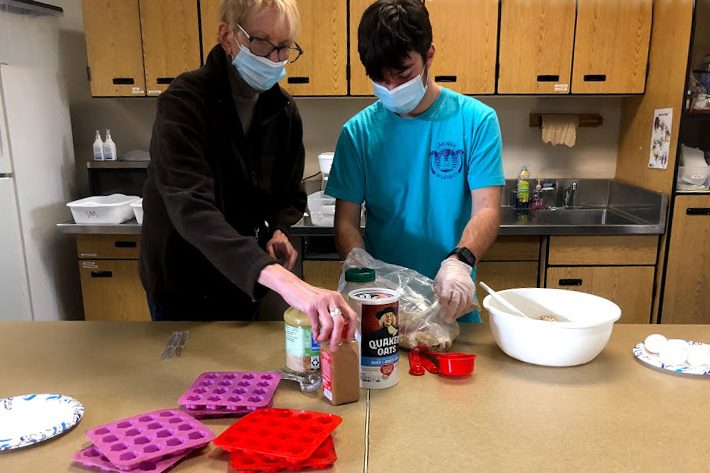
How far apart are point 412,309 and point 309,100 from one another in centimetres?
216

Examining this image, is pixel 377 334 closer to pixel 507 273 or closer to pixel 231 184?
pixel 231 184

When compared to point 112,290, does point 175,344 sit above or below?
above

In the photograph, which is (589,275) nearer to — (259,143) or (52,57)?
(259,143)

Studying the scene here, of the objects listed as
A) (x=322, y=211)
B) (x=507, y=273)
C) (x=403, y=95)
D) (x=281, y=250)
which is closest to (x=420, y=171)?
(x=403, y=95)

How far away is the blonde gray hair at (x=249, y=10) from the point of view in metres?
1.19

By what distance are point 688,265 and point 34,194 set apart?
3190mm

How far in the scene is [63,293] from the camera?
115 inches

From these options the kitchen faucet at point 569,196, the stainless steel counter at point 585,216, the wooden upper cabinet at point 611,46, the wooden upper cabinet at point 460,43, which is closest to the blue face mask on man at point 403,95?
the stainless steel counter at point 585,216

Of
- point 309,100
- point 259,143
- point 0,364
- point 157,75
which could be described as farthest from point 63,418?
point 309,100

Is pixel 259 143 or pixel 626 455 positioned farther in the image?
pixel 259 143

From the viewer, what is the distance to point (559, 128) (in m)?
2.97

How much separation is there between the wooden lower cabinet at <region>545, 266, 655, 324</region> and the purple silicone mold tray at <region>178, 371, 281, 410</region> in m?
1.93

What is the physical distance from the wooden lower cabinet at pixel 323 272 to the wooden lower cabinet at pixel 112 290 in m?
0.87

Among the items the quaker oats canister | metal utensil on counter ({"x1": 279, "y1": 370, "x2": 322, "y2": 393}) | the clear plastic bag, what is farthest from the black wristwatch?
metal utensil on counter ({"x1": 279, "y1": 370, "x2": 322, "y2": 393})
